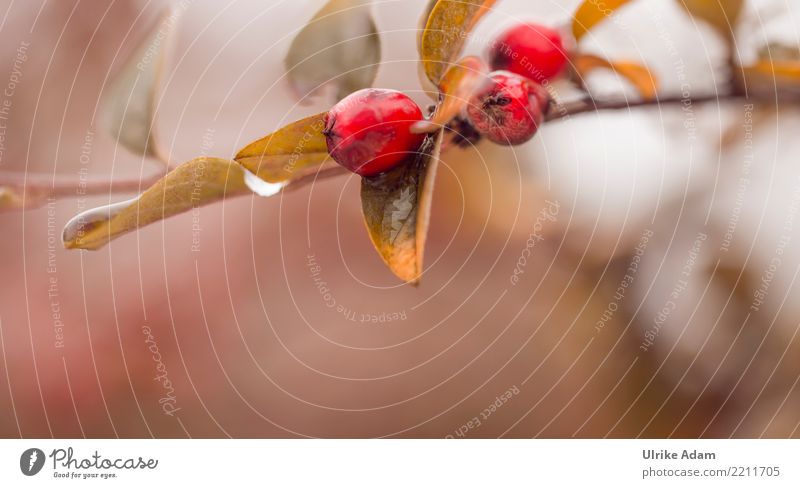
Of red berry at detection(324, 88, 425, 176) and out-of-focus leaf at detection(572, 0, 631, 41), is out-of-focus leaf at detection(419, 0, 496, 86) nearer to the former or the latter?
red berry at detection(324, 88, 425, 176)

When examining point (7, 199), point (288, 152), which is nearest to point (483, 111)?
point (288, 152)

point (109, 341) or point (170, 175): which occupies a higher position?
point (170, 175)

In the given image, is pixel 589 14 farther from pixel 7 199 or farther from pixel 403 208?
pixel 7 199

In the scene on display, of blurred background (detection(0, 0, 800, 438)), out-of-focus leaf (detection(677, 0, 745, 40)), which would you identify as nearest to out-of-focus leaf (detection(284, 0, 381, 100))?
blurred background (detection(0, 0, 800, 438))

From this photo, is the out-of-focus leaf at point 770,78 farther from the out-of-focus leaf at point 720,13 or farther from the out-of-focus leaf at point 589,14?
the out-of-focus leaf at point 589,14
